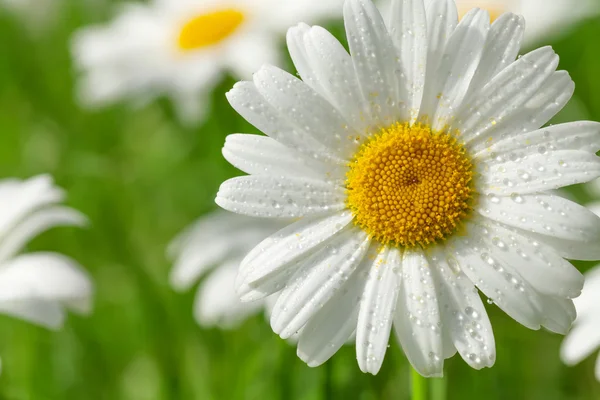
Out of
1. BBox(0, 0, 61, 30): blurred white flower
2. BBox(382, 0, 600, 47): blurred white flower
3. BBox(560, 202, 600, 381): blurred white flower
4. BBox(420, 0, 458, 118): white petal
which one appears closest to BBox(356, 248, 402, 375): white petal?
BBox(420, 0, 458, 118): white petal

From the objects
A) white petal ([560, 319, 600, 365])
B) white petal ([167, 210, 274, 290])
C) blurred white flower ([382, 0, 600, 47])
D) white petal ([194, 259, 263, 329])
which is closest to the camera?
white petal ([560, 319, 600, 365])

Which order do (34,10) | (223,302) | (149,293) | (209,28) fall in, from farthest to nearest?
(34,10), (209,28), (149,293), (223,302)

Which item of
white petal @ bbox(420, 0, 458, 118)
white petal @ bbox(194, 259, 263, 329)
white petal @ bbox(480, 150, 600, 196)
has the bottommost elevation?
white petal @ bbox(194, 259, 263, 329)

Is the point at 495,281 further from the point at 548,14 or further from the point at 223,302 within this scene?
the point at 548,14

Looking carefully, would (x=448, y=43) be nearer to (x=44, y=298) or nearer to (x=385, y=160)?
(x=385, y=160)

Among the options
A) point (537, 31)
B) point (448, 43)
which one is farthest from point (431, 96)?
point (537, 31)

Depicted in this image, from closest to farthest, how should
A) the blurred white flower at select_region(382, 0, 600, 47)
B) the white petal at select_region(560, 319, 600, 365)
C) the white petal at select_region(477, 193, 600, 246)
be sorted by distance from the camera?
1. the white petal at select_region(477, 193, 600, 246)
2. the white petal at select_region(560, 319, 600, 365)
3. the blurred white flower at select_region(382, 0, 600, 47)

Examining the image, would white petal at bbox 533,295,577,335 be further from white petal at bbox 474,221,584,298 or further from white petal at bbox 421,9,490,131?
white petal at bbox 421,9,490,131

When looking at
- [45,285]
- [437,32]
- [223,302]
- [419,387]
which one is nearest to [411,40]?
Result: [437,32]
